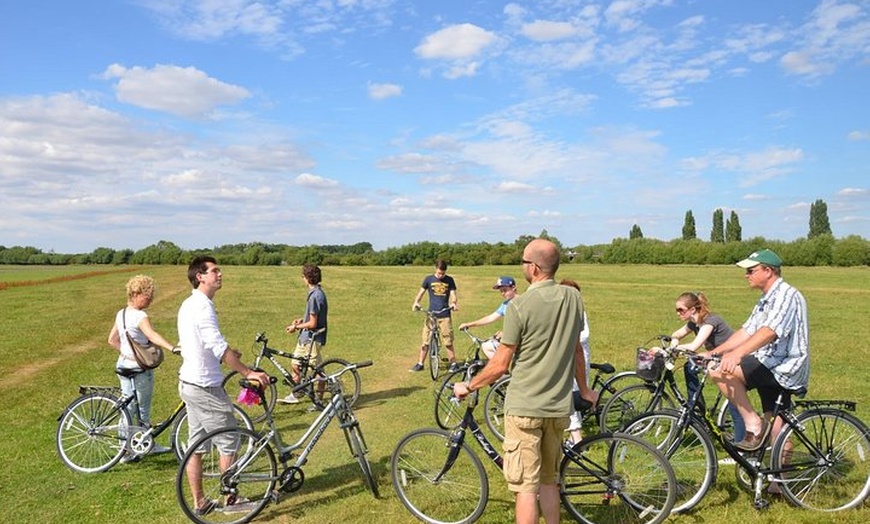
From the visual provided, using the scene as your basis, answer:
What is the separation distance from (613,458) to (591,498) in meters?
0.80

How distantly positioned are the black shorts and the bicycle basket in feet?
2.61

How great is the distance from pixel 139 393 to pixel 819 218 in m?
122

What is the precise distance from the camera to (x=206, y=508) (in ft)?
16.8

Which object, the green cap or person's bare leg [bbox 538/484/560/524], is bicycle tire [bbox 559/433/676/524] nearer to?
person's bare leg [bbox 538/484/560/524]

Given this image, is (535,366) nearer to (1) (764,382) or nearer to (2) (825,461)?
(1) (764,382)

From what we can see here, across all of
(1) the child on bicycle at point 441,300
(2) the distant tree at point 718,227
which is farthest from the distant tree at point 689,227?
(1) the child on bicycle at point 441,300

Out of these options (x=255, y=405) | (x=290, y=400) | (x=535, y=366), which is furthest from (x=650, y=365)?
(x=290, y=400)

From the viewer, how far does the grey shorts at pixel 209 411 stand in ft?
16.6

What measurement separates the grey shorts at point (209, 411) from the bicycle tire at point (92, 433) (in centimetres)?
203

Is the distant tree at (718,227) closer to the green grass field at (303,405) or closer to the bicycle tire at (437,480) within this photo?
the green grass field at (303,405)

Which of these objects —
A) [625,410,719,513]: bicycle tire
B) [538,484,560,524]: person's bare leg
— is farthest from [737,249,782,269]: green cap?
[538,484,560,524]: person's bare leg

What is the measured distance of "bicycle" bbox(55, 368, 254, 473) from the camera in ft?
21.4

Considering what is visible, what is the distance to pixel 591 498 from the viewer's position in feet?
17.4

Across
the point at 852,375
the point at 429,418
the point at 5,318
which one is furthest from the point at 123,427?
the point at 5,318
